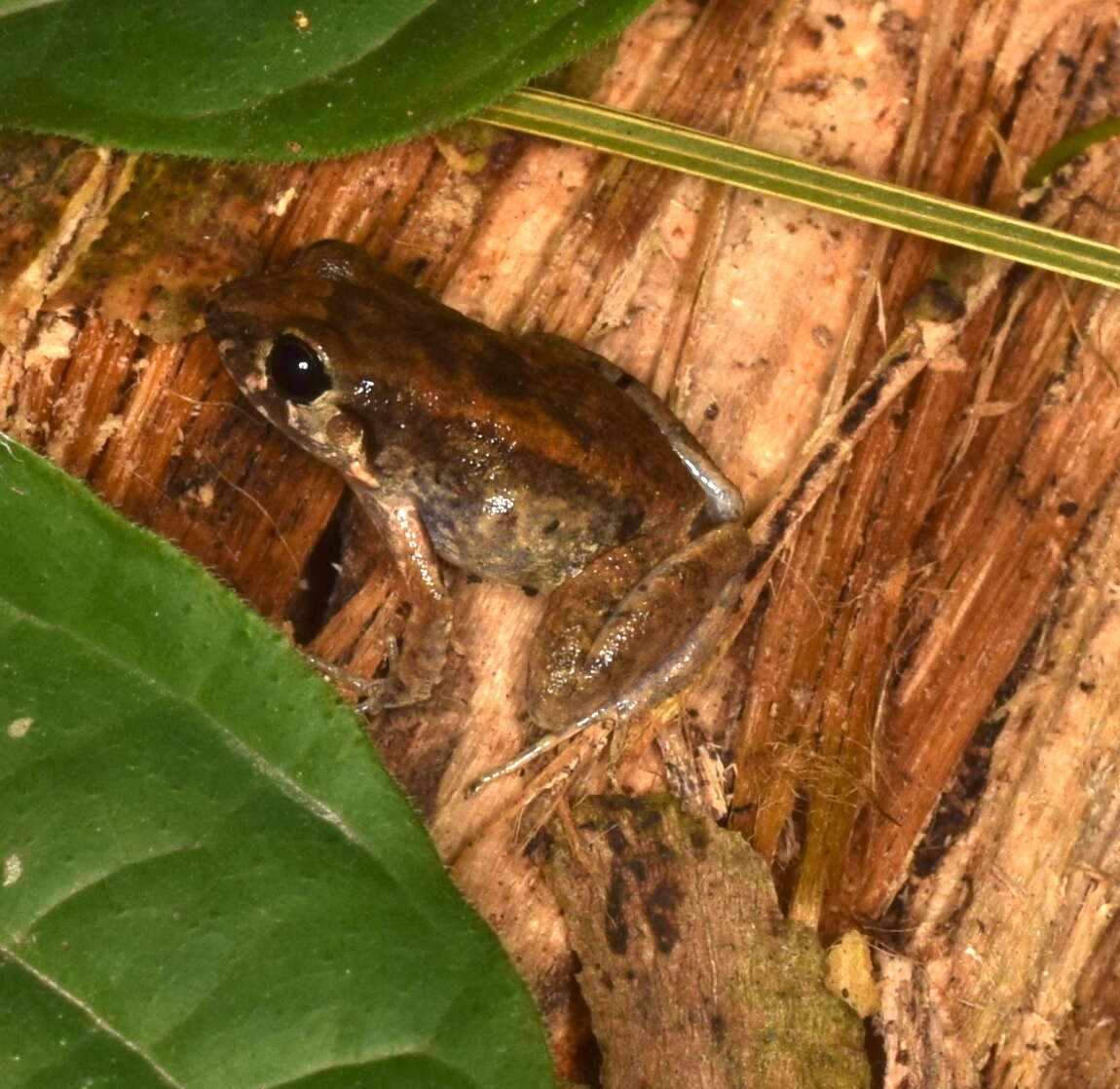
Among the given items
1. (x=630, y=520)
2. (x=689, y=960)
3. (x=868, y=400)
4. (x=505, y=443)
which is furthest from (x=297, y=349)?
(x=689, y=960)

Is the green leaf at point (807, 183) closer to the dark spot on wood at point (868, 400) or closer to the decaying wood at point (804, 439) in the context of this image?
the decaying wood at point (804, 439)

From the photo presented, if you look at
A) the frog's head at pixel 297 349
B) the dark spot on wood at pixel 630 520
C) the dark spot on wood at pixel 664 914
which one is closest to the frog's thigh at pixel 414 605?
the frog's head at pixel 297 349

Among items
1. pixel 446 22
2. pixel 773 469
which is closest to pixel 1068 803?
pixel 773 469

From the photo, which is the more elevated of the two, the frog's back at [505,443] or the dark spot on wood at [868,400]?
the dark spot on wood at [868,400]

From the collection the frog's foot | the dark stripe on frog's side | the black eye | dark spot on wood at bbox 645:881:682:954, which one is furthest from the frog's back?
dark spot on wood at bbox 645:881:682:954

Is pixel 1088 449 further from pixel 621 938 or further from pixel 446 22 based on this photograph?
pixel 446 22
